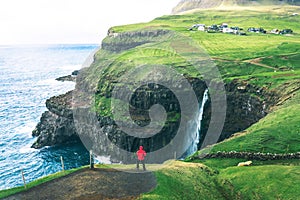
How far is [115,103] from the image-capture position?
95625mm

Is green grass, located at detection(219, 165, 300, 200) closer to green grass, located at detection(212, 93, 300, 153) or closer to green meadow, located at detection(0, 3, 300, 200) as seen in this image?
green meadow, located at detection(0, 3, 300, 200)

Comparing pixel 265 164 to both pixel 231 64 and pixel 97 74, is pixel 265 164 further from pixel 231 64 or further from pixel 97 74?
pixel 97 74

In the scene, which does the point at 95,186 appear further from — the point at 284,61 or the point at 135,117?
the point at 284,61

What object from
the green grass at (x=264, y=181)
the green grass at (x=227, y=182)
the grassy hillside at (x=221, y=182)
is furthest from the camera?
the green grass at (x=264, y=181)

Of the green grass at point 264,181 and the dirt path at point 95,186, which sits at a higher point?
the dirt path at point 95,186

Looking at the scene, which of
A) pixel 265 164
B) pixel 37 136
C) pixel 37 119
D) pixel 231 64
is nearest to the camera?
pixel 265 164

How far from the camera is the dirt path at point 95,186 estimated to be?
2891 centimetres

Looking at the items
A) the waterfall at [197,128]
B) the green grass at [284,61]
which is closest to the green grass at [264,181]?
the waterfall at [197,128]

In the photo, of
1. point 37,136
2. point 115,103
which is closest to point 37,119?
point 37,136

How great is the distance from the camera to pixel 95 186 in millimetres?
30406

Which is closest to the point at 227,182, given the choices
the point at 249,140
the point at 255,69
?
the point at 249,140

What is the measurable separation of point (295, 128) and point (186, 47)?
266ft

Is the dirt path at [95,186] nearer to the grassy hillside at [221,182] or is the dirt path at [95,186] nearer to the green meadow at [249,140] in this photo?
the grassy hillside at [221,182]

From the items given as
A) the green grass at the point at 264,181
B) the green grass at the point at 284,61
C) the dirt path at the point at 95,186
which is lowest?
the green grass at the point at 264,181
